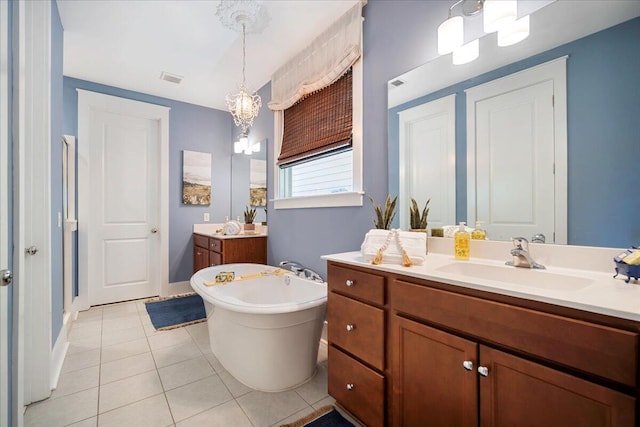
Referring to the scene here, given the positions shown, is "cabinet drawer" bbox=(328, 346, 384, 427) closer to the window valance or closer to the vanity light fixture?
the vanity light fixture

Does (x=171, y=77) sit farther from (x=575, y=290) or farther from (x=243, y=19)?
(x=575, y=290)

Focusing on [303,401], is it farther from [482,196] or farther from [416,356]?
[482,196]

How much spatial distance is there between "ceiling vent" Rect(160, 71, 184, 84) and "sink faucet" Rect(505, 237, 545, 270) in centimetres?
359

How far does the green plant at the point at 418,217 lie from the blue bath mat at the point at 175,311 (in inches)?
93.1

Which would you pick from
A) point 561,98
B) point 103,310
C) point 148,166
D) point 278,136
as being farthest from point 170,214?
point 561,98

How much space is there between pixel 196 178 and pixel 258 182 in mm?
1146

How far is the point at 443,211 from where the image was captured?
156 centimetres

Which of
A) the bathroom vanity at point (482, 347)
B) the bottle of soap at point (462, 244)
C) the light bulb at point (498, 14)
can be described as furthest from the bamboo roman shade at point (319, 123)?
the bathroom vanity at point (482, 347)

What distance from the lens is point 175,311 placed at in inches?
121

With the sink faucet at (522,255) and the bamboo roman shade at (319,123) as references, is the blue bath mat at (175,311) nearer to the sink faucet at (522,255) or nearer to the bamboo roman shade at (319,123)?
the bamboo roman shade at (319,123)

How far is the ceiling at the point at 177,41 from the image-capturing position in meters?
2.05

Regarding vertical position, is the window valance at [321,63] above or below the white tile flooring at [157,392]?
above

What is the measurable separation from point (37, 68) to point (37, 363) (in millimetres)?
1788

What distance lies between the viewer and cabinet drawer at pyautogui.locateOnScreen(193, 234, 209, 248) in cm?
341
